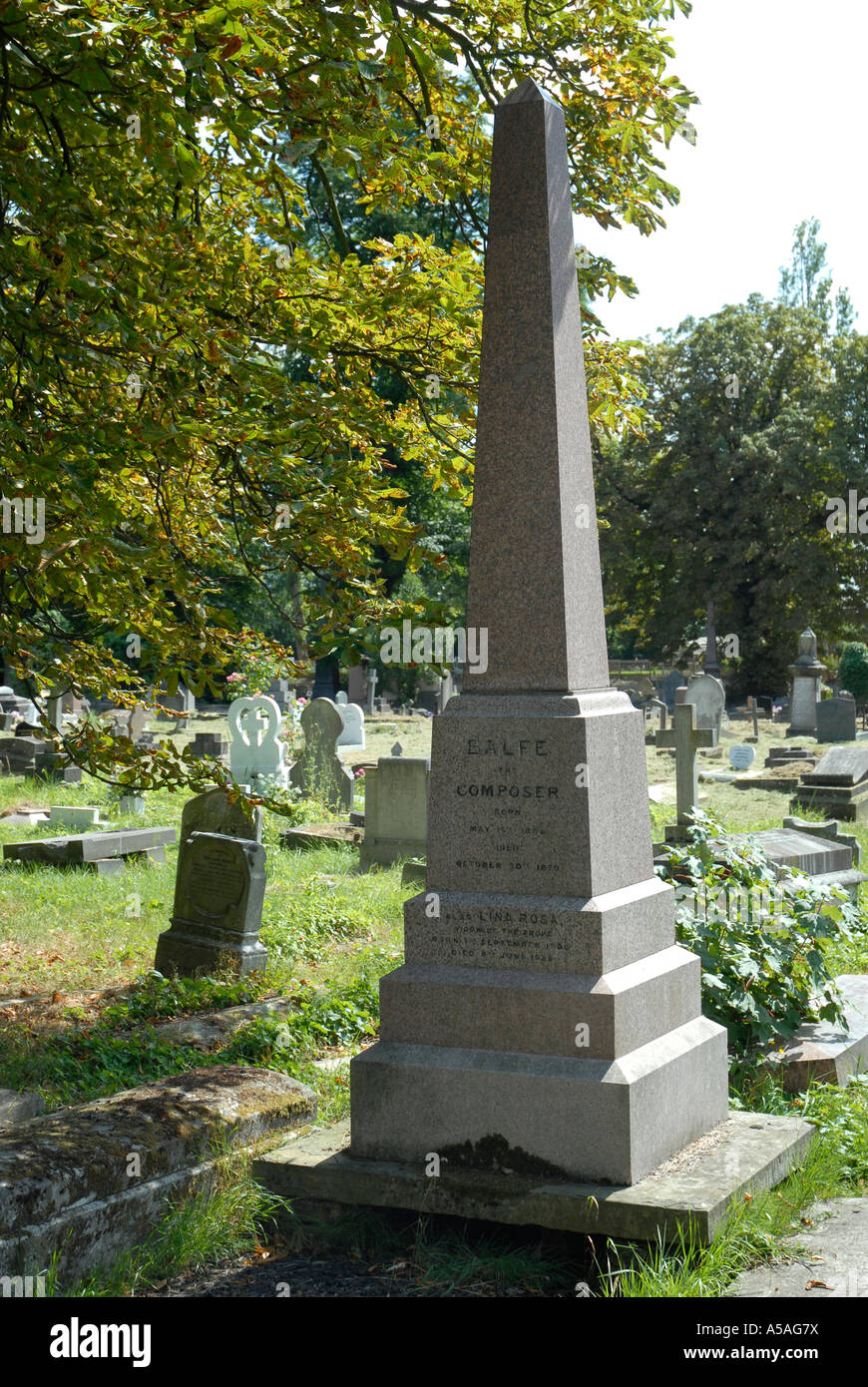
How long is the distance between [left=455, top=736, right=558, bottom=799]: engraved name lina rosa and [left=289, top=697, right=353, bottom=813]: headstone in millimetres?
10624

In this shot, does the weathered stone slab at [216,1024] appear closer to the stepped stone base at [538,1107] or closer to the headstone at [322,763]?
the stepped stone base at [538,1107]

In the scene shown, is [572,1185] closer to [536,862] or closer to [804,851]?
[536,862]

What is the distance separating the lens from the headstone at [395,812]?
11.7 m

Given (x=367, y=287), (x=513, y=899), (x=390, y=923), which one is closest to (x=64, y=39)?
(x=367, y=287)

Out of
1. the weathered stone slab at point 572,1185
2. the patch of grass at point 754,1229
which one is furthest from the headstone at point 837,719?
the weathered stone slab at point 572,1185

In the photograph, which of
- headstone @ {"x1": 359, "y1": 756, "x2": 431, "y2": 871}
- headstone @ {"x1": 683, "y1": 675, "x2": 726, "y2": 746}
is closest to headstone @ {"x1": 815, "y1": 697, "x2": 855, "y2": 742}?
headstone @ {"x1": 683, "y1": 675, "x2": 726, "y2": 746}

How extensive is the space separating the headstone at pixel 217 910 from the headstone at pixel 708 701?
16.6 m

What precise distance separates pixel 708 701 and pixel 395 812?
44.6ft

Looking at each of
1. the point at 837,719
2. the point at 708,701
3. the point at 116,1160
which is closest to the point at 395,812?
the point at 116,1160

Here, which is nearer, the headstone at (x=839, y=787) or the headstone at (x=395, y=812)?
the headstone at (x=395, y=812)

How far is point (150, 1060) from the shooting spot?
20.2ft

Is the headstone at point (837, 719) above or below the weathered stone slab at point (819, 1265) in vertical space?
above

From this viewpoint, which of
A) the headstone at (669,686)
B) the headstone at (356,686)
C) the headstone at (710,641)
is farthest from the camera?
the headstone at (356,686)

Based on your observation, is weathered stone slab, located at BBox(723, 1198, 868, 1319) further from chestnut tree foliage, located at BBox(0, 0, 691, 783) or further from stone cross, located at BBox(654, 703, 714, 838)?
stone cross, located at BBox(654, 703, 714, 838)
